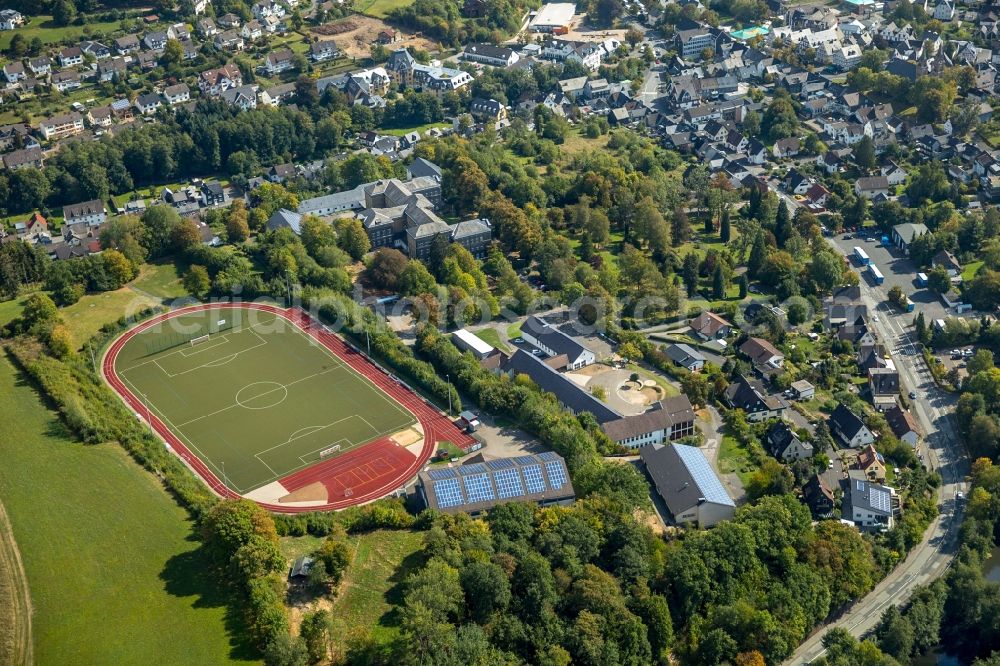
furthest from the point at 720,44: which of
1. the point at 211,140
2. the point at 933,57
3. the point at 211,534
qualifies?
the point at 211,534

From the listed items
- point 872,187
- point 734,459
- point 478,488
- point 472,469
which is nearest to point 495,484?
point 478,488

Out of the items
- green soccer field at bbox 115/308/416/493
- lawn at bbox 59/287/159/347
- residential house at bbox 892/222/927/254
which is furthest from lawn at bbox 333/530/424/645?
residential house at bbox 892/222/927/254

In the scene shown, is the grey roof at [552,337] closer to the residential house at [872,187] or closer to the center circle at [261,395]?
the center circle at [261,395]

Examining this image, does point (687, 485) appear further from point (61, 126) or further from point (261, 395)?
point (61, 126)

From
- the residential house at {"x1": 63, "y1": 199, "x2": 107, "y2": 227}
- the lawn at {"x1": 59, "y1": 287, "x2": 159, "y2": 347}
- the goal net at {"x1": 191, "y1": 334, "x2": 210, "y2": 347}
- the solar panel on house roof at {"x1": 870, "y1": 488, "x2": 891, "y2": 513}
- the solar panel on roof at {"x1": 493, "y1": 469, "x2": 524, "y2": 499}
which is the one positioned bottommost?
the residential house at {"x1": 63, "y1": 199, "x2": 107, "y2": 227}

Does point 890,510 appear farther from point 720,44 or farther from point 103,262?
point 720,44

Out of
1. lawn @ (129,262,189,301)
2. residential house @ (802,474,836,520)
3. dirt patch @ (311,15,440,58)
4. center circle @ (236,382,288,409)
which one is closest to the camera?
residential house @ (802,474,836,520)

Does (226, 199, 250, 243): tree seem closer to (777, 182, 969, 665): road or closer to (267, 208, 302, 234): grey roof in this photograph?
(267, 208, 302, 234): grey roof
